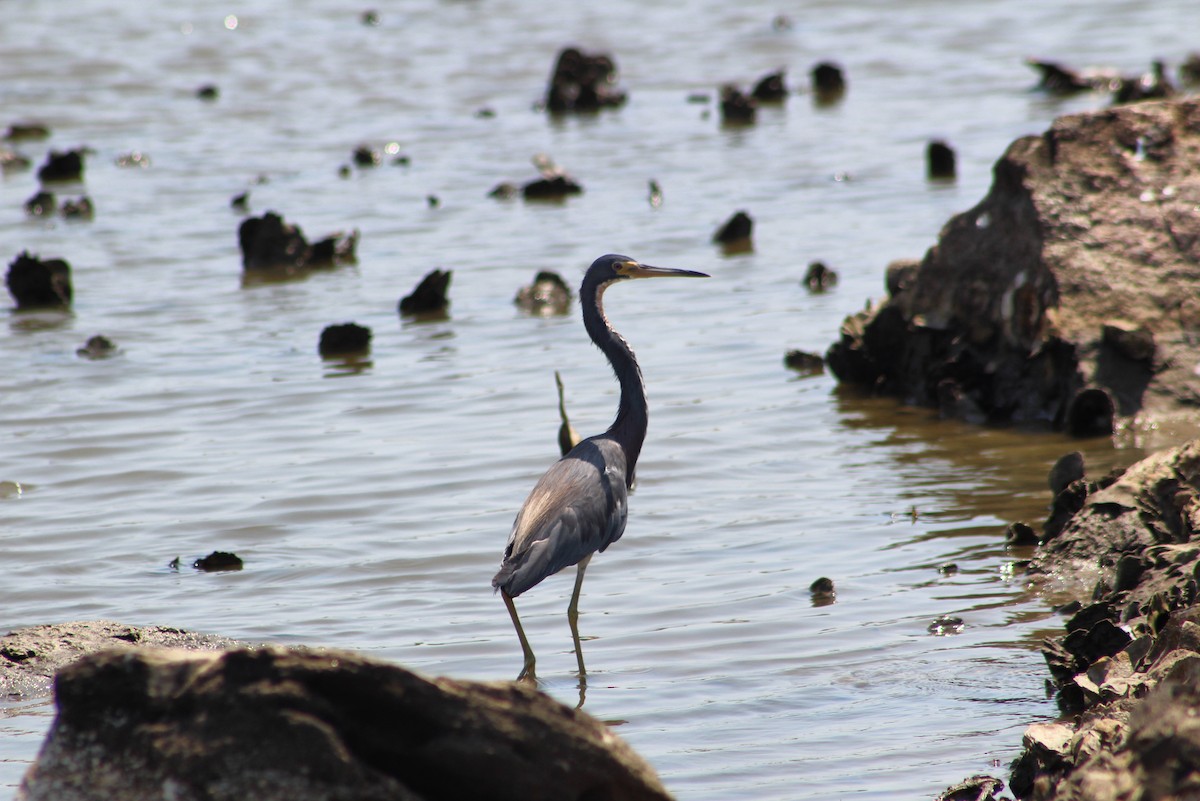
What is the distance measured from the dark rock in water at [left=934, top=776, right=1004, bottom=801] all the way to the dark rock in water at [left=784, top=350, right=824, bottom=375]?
673 cm

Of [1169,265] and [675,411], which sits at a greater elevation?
[1169,265]

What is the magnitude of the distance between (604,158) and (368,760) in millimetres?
16413

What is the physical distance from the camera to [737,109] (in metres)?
21.5

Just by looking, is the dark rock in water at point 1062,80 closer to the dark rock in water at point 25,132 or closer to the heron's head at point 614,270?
the dark rock in water at point 25,132

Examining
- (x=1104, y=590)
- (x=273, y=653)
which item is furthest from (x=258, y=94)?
(x=273, y=653)

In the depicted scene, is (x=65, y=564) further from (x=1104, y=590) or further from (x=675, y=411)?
(x=1104, y=590)

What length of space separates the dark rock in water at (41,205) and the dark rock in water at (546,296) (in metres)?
6.47

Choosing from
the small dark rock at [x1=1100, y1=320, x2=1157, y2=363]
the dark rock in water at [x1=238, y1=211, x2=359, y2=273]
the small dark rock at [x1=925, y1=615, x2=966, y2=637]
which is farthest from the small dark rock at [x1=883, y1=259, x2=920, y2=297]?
the dark rock in water at [x1=238, y1=211, x2=359, y2=273]

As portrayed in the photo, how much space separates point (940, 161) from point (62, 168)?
9.80m

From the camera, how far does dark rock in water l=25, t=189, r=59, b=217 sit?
17609 mm

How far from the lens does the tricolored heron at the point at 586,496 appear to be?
22.9 ft

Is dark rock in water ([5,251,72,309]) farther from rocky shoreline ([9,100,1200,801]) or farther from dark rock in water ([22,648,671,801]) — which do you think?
dark rock in water ([22,648,671,801])

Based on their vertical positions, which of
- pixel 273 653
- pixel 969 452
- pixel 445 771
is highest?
pixel 273 653

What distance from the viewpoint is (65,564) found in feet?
28.5
